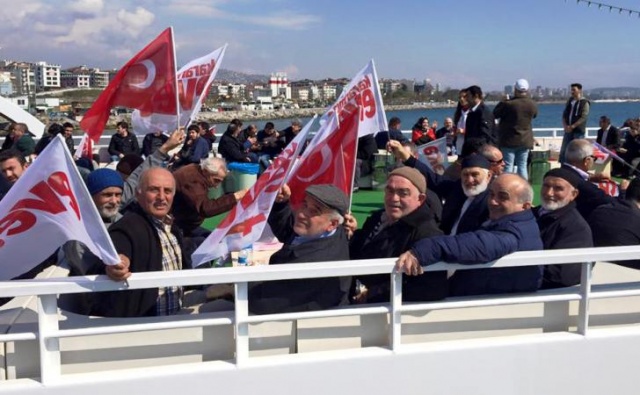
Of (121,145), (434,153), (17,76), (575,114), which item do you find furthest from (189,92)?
(17,76)

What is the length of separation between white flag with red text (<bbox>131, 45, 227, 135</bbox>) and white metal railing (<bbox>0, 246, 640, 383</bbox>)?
472cm

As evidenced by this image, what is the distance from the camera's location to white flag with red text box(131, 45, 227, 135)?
788 centimetres

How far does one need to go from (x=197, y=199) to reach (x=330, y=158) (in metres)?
1.76

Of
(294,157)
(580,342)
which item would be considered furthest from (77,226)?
(580,342)

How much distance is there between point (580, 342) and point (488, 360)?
578 mm

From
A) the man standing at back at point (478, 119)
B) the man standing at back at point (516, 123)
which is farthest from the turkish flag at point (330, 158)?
the man standing at back at point (516, 123)

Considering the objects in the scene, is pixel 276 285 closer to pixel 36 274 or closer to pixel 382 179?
pixel 36 274

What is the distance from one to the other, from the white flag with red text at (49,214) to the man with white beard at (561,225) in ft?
8.81

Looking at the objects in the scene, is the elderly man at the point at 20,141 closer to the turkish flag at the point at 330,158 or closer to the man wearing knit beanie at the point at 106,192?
the man wearing knit beanie at the point at 106,192

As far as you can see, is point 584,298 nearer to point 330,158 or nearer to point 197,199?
point 330,158

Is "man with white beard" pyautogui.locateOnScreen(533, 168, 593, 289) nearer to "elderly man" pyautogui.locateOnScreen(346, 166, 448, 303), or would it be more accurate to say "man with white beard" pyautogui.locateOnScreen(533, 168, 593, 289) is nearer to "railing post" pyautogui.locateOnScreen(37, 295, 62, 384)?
"elderly man" pyautogui.locateOnScreen(346, 166, 448, 303)

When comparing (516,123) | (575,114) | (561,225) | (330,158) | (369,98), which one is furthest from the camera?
(575,114)

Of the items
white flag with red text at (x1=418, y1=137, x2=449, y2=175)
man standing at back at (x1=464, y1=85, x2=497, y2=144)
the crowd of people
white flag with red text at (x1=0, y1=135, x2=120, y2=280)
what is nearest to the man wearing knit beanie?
the crowd of people

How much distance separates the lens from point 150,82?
7.71m
